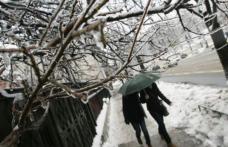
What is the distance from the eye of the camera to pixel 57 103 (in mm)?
7910

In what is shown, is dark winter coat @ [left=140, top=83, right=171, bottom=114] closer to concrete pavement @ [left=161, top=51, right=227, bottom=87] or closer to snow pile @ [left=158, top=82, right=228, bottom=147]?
concrete pavement @ [left=161, top=51, right=227, bottom=87]

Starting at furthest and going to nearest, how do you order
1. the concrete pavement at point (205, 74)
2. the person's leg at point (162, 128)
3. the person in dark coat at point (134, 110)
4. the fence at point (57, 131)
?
the concrete pavement at point (205, 74)
the person in dark coat at point (134, 110)
the person's leg at point (162, 128)
the fence at point (57, 131)

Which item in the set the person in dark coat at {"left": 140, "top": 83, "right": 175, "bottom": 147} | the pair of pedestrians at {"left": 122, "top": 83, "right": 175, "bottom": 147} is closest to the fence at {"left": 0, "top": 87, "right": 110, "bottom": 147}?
the pair of pedestrians at {"left": 122, "top": 83, "right": 175, "bottom": 147}

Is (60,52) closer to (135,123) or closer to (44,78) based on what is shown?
(44,78)

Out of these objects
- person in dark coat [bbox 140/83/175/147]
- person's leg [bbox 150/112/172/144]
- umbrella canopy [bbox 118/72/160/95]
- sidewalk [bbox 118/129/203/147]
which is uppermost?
umbrella canopy [bbox 118/72/160/95]

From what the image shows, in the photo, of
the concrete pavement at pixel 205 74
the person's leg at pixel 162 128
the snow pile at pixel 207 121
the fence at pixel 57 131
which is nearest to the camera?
the fence at pixel 57 131

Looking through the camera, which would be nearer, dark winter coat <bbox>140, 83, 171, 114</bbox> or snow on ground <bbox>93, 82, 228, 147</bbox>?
snow on ground <bbox>93, 82, 228, 147</bbox>

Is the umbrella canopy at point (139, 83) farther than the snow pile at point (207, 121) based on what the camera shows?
Yes

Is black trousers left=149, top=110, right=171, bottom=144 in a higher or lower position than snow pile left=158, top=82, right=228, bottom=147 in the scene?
higher

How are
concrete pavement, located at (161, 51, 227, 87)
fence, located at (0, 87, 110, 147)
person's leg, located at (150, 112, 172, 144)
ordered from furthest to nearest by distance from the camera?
concrete pavement, located at (161, 51, 227, 87), person's leg, located at (150, 112, 172, 144), fence, located at (0, 87, 110, 147)

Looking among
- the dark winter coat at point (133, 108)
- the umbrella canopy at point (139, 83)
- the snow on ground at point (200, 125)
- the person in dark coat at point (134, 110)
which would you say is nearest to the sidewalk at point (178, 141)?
the snow on ground at point (200, 125)

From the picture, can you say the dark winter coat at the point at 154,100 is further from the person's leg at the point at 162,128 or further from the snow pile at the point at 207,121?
the snow pile at the point at 207,121

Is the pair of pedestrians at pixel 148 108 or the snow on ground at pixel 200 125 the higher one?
the pair of pedestrians at pixel 148 108

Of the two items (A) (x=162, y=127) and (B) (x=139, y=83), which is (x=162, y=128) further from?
(B) (x=139, y=83)
